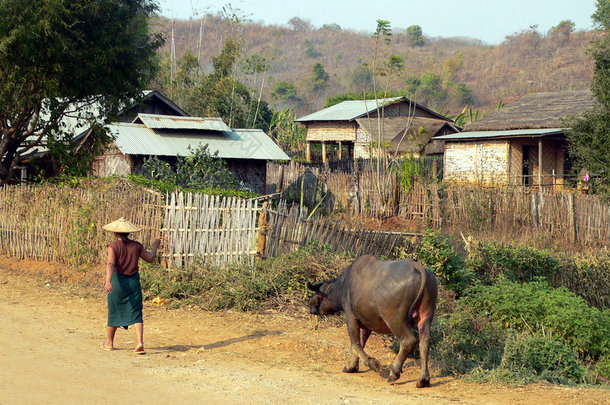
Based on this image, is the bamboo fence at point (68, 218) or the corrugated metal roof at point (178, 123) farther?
the corrugated metal roof at point (178, 123)

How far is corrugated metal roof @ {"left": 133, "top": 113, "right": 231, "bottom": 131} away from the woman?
15238mm

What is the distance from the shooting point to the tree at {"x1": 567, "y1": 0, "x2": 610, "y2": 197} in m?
16.2

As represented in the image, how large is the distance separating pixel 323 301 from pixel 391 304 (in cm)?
125

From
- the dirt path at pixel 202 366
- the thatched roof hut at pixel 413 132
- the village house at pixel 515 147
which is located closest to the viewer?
the dirt path at pixel 202 366

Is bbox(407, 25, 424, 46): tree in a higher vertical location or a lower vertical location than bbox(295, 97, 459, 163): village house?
higher

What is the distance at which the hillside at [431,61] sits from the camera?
6850 cm

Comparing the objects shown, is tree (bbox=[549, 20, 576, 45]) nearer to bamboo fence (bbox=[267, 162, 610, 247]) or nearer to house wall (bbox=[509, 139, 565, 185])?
house wall (bbox=[509, 139, 565, 185])

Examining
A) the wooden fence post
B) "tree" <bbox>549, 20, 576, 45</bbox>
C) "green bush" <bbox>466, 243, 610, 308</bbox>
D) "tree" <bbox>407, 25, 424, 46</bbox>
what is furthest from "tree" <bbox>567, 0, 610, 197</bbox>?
"tree" <bbox>407, 25, 424, 46</bbox>

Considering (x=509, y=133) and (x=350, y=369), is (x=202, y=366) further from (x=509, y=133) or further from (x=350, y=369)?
(x=509, y=133)

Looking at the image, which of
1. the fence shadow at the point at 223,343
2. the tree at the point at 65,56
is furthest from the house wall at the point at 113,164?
the fence shadow at the point at 223,343

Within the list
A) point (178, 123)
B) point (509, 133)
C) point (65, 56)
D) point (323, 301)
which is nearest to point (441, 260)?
point (323, 301)

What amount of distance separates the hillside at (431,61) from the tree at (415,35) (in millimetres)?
865

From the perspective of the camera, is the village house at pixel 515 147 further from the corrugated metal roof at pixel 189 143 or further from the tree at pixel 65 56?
the tree at pixel 65 56

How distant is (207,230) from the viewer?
12375 mm
